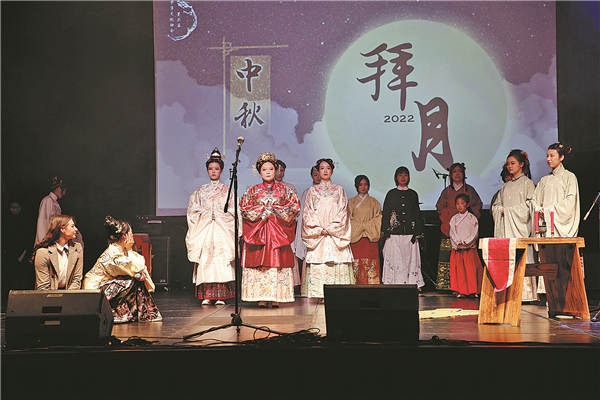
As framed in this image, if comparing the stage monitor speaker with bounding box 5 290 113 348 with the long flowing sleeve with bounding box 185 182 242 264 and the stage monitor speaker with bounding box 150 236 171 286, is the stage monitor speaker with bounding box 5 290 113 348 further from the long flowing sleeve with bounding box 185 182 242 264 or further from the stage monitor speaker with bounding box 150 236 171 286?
the stage monitor speaker with bounding box 150 236 171 286

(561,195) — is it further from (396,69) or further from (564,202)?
(396,69)

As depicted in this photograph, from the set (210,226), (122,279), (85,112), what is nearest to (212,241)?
(210,226)

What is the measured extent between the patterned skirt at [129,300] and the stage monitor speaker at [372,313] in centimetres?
205

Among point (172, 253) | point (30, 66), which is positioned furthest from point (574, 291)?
point (30, 66)

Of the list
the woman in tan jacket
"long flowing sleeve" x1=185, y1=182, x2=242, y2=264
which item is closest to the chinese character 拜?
"long flowing sleeve" x1=185, y1=182, x2=242, y2=264

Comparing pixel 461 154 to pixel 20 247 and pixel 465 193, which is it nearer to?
pixel 465 193

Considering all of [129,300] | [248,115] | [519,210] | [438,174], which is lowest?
[129,300]

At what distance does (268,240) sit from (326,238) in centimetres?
73

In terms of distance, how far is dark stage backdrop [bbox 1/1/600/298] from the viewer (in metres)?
9.10

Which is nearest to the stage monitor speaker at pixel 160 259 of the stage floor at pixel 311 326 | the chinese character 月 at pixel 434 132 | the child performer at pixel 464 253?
the stage floor at pixel 311 326

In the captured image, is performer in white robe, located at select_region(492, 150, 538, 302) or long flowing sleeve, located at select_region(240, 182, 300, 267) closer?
long flowing sleeve, located at select_region(240, 182, 300, 267)

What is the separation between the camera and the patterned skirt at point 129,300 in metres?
5.22

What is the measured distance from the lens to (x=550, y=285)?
206 inches

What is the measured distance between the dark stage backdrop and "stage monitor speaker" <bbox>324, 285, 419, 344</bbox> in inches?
216
